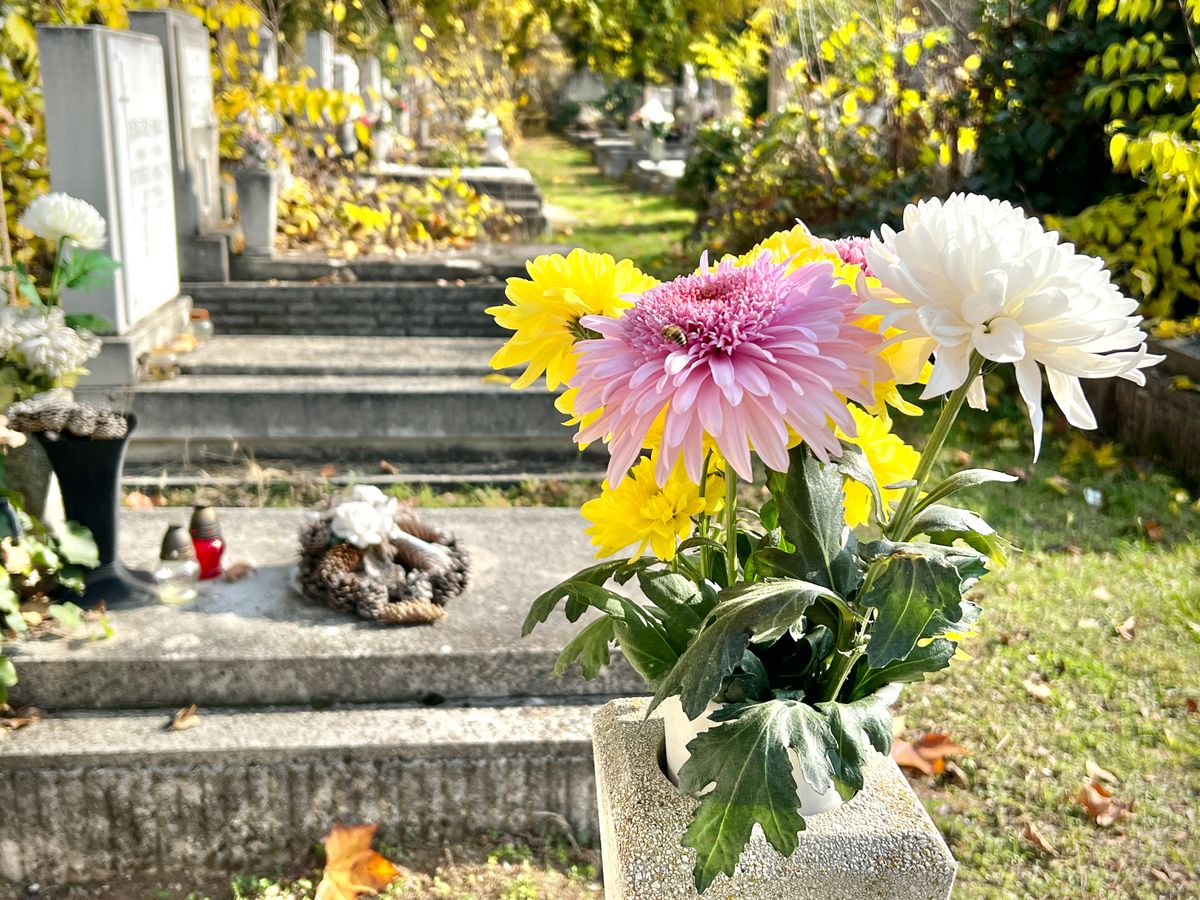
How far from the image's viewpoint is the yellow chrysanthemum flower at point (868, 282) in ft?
3.43

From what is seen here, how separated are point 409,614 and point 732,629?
6.87 ft

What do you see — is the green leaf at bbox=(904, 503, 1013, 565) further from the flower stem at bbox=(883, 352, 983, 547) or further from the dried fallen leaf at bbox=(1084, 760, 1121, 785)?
the dried fallen leaf at bbox=(1084, 760, 1121, 785)

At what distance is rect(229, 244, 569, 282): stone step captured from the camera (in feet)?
23.0

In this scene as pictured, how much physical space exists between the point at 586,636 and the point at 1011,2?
6956 mm

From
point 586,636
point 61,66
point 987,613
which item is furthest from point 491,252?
point 586,636

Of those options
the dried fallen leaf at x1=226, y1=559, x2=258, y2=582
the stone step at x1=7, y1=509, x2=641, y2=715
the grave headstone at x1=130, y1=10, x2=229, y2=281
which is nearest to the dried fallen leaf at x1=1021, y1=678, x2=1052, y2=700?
the stone step at x1=7, y1=509, x2=641, y2=715

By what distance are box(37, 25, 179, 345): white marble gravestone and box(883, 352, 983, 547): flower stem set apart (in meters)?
4.43

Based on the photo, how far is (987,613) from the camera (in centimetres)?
402

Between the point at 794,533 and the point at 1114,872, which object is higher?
the point at 794,533

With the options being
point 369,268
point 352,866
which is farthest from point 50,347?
point 369,268

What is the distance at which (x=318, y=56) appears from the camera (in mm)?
11648

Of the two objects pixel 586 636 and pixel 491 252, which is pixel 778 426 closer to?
pixel 586 636

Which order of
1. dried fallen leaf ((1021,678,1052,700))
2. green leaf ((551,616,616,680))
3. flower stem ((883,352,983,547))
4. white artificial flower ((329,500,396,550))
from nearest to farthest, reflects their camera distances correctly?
flower stem ((883,352,983,547))
green leaf ((551,616,616,680))
white artificial flower ((329,500,396,550))
dried fallen leaf ((1021,678,1052,700))

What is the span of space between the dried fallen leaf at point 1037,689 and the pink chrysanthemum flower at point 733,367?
112 inches
